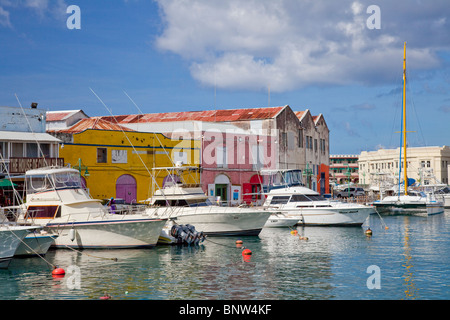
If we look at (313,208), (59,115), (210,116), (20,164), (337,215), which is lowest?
(337,215)

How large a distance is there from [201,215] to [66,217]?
852cm

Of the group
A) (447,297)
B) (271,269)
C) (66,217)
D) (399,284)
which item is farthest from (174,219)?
(447,297)

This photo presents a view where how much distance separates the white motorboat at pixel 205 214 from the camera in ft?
108

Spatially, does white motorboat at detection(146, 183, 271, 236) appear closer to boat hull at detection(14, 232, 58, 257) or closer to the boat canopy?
the boat canopy

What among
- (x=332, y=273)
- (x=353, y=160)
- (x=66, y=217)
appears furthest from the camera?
(x=353, y=160)

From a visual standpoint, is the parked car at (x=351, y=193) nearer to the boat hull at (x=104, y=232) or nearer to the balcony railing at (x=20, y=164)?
the balcony railing at (x=20, y=164)

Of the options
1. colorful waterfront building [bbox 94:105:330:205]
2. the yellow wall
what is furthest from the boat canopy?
colorful waterfront building [bbox 94:105:330:205]

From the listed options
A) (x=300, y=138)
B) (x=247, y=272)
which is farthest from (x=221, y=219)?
(x=300, y=138)

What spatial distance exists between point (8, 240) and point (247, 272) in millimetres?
9973

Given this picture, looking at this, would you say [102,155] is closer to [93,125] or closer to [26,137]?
[26,137]

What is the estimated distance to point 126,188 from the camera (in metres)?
44.9

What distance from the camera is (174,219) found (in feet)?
102
